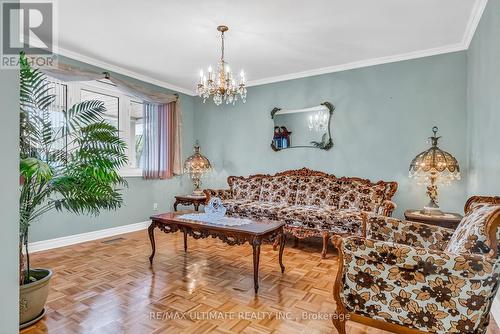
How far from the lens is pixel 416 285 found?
1.42 metres

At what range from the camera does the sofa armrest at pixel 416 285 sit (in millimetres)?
1326

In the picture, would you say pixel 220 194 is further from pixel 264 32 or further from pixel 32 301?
pixel 32 301

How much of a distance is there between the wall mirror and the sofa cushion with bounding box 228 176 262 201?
24.9 inches

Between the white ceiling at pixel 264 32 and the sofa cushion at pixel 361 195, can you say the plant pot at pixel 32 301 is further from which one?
the sofa cushion at pixel 361 195

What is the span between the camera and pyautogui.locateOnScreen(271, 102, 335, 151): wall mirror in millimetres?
4172

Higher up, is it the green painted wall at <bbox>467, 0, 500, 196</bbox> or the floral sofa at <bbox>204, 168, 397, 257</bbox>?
the green painted wall at <bbox>467, 0, 500, 196</bbox>

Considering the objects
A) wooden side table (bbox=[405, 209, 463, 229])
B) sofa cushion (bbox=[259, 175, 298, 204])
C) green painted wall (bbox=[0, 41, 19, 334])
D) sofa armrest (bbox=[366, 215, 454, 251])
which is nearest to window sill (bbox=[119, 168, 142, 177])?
sofa cushion (bbox=[259, 175, 298, 204])

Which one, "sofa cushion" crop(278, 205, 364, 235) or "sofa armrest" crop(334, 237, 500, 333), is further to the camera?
"sofa cushion" crop(278, 205, 364, 235)

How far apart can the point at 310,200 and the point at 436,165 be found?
1588 millimetres

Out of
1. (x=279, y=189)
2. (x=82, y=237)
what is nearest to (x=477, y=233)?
(x=279, y=189)

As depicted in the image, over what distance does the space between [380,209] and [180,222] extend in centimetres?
220

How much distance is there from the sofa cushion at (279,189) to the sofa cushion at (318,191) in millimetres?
92

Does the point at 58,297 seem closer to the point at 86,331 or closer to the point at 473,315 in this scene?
the point at 86,331

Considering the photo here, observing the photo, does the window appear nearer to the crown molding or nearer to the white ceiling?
the crown molding
